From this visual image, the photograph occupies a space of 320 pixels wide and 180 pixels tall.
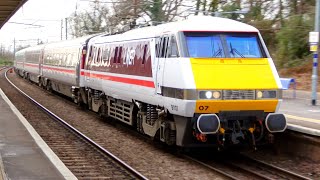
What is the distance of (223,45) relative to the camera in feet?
33.8

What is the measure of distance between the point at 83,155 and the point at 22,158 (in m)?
2.08

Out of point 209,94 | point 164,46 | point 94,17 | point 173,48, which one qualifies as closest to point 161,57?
point 164,46

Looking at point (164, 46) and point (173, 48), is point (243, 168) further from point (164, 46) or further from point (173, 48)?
point (164, 46)

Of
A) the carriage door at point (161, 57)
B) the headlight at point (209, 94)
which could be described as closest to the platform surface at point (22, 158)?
the carriage door at point (161, 57)

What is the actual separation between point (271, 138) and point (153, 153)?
2.87 metres

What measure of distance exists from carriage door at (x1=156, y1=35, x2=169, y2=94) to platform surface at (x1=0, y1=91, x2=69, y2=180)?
2900 mm

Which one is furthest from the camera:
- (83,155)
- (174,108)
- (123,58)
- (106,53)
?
(106,53)

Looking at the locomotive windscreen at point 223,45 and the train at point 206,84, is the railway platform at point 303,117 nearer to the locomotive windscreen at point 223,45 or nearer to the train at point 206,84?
the train at point 206,84

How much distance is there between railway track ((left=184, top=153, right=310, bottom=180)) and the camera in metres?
9.12

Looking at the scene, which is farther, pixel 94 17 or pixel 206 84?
pixel 94 17

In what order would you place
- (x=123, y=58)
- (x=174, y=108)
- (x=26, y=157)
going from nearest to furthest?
(x=26, y=157) < (x=174, y=108) < (x=123, y=58)

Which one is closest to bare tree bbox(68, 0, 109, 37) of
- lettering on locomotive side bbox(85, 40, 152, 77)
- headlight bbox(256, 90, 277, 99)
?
lettering on locomotive side bbox(85, 40, 152, 77)

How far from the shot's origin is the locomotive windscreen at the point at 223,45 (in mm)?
10109

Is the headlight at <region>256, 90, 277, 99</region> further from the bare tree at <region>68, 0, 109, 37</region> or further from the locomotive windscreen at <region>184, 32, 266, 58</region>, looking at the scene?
the bare tree at <region>68, 0, 109, 37</region>
